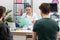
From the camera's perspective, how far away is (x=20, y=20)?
3686mm

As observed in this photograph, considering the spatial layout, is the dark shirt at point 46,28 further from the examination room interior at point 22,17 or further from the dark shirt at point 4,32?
the examination room interior at point 22,17

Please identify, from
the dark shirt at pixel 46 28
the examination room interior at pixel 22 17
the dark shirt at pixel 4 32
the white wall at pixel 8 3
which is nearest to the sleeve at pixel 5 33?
the dark shirt at pixel 4 32

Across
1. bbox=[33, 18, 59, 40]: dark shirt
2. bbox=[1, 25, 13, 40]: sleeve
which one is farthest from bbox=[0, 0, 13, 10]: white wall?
bbox=[33, 18, 59, 40]: dark shirt

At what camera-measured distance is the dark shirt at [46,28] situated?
7.13ft

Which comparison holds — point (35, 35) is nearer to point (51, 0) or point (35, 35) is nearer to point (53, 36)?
point (53, 36)

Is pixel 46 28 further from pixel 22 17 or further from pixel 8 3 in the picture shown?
pixel 8 3

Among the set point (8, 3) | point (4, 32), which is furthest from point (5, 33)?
point (8, 3)

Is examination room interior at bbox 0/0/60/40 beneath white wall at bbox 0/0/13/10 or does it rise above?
beneath

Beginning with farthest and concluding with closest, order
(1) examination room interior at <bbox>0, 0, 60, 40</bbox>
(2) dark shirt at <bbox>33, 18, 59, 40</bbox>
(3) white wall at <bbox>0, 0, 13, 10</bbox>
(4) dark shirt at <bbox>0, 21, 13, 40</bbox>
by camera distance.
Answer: (3) white wall at <bbox>0, 0, 13, 10</bbox> → (1) examination room interior at <bbox>0, 0, 60, 40</bbox> → (4) dark shirt at <bbox>0, 21, 13, 40</bbox> → (2) dark shirt at <bbox>33, 18, 59, 40</bbox>

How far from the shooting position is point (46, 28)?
218 centimetres

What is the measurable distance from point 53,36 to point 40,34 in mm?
178

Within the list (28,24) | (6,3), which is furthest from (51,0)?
(28,24)

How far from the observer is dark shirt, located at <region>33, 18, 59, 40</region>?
2174 millimetres

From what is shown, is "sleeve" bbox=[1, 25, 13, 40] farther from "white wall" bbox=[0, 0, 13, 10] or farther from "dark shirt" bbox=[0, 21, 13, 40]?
"white wall" bbox=[0, 0, 13, 10]
